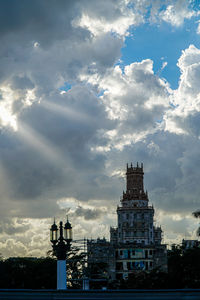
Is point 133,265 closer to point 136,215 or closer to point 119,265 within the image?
point 119,265

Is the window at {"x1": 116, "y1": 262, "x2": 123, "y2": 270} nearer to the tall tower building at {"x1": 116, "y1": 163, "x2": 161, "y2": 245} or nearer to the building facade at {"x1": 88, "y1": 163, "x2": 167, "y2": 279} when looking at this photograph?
the building facade at {"x1": 88, "y1": 163, "x2": 167, "y2": 279}

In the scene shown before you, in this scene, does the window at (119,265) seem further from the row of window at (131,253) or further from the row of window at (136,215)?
the row of window at (136,215)

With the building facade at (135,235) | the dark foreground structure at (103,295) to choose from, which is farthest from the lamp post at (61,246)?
the building facade at (135,235)

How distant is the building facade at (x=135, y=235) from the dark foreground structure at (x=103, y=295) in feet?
330

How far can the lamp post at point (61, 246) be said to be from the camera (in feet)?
91.1

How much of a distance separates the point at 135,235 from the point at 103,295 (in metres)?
137

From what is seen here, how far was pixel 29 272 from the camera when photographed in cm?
10050

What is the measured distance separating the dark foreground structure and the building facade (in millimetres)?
100714

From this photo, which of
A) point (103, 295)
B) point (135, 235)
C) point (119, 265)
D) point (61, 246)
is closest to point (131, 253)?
point (119, 265)

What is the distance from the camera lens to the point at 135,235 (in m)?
149

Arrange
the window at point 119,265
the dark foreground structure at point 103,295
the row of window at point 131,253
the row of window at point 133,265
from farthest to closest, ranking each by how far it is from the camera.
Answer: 1. the row of window at point 131,253
2. the window at point 119,265
3. the row of window at point 133,265
4. the dark foreground structure at point 103,295

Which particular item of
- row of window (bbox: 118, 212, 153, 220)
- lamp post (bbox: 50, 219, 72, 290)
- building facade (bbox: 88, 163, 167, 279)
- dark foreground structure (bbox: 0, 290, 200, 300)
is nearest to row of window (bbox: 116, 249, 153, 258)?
building facade (bbox: 88, 163, 167, 279)

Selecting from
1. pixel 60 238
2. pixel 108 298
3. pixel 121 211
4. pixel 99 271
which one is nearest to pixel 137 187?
pixel 121 211

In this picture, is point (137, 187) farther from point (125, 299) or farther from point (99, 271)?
point (125, 299)
